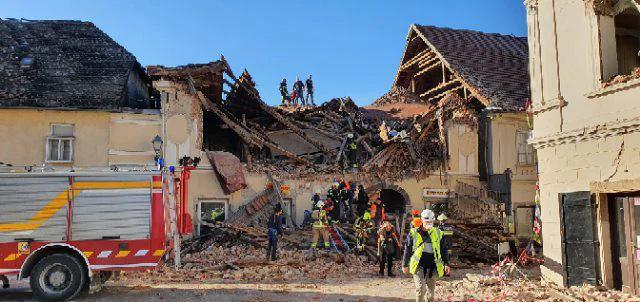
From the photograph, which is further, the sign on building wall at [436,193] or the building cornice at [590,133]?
the sign on building wall at [436,193]

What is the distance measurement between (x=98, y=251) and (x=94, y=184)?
49.3 inches

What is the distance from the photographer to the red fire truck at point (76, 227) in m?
9.98

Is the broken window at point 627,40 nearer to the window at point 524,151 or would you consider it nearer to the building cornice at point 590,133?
the building cornice at point 590,133

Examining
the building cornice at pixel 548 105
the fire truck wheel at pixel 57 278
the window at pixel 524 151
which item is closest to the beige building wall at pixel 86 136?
the fire truck wheel at pixel 57 278

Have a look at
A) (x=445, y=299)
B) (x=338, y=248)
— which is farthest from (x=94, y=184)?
(x=338, y=248)

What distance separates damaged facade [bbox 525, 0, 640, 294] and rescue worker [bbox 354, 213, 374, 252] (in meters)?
6.28

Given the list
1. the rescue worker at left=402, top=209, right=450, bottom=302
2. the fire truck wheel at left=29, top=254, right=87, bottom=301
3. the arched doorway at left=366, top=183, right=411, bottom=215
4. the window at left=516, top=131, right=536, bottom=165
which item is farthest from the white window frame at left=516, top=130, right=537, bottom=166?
the fire truck wheel at left=29, top=254, right=87, bottom=301

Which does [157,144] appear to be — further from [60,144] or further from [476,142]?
[476,142]

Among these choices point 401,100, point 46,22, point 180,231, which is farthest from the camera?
point 401,100

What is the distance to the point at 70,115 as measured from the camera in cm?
1939

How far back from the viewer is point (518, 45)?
1101 inches

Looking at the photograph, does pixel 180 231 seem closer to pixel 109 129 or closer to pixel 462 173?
pixel 109 129

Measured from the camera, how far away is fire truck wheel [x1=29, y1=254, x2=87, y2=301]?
9.92 meters

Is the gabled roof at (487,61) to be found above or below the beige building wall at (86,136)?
above
